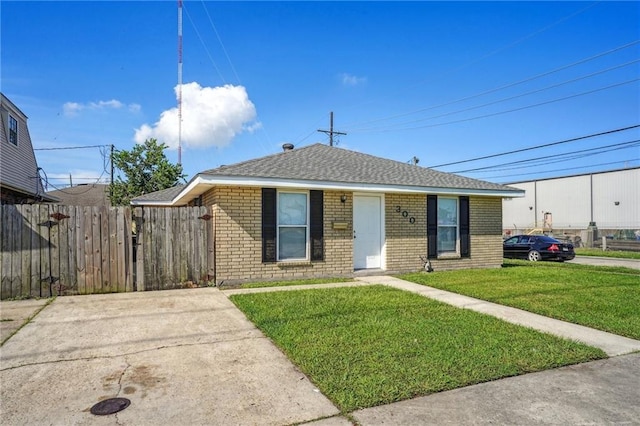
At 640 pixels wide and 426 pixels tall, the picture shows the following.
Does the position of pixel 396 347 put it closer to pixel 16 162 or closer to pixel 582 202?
pixel 16 162

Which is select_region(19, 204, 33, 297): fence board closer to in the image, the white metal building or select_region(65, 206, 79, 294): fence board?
select_region(65, 206, 79, 294): fence board

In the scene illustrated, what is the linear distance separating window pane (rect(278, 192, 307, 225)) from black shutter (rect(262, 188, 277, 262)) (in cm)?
23

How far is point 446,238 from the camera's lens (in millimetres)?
11406

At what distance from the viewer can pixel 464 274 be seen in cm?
1041

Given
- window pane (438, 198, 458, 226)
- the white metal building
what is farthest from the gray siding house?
the white metal building

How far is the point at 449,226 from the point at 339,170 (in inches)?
152

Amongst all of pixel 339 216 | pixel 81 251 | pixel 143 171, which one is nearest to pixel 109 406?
pixel 81 251

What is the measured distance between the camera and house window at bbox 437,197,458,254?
1128 centimetres

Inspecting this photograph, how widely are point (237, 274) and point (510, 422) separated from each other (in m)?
6.79

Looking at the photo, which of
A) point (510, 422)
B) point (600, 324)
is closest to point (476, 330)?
point (600, 324)

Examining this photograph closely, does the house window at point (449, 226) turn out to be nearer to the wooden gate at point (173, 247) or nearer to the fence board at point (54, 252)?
the wooden gate at point (173, 247)

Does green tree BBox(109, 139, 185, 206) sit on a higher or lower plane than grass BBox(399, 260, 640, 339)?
higher

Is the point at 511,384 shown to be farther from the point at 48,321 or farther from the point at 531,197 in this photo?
the point at 531,197

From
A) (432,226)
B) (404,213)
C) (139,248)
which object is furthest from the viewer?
(432,226)
